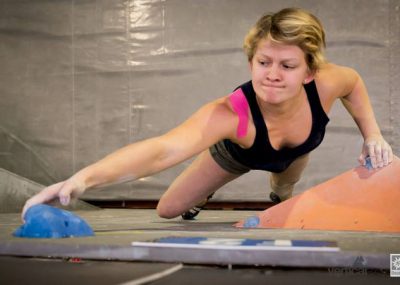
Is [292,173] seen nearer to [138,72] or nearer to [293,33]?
[293,33]

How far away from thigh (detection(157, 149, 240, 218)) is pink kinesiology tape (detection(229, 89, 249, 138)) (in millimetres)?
341

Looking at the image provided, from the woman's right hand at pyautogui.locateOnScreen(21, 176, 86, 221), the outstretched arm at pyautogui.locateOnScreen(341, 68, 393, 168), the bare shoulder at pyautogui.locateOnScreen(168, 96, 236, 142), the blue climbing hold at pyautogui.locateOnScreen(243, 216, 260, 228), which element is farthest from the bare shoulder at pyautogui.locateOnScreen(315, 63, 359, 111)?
the woman's right hand at pyautogui.locateOnScreen(21, 176, 86, 221)

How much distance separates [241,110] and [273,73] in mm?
183

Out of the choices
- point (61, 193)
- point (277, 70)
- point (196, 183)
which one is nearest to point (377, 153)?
point (277, 70)

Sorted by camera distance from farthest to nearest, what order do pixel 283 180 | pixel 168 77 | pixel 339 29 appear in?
pixel 168 77, pixel 339 29, pixel 283 180

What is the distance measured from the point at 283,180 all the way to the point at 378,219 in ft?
2.60

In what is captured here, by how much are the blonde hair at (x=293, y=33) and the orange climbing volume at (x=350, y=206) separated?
0.42 m

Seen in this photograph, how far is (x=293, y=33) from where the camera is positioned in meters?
1.68

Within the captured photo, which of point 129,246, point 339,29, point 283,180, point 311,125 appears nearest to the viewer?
point 129,246

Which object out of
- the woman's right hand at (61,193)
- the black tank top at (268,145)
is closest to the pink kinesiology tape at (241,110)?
the black tank top at (268,145)

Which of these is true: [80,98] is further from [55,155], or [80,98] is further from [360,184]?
[360,184]

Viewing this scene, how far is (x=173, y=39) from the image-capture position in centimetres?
393

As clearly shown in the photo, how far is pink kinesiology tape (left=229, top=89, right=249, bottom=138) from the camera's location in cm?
181

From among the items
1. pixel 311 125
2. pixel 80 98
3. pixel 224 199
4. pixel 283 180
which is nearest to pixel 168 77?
pixel 80 98
